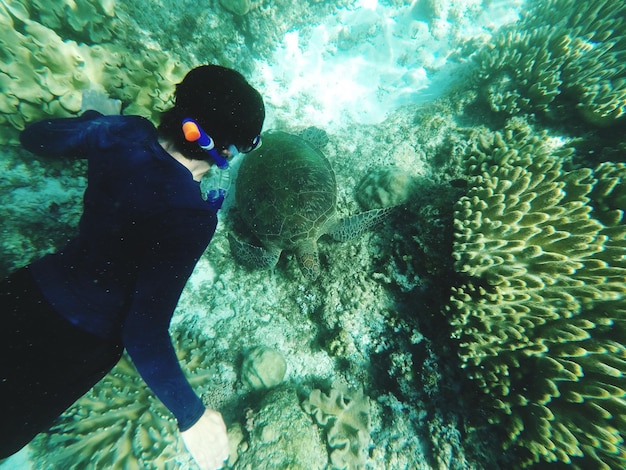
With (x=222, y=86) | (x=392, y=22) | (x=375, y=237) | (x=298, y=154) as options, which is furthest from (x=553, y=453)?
(x=392, y=22)

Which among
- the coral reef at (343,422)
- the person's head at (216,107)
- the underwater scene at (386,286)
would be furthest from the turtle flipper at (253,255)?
the person's head at (216,107)

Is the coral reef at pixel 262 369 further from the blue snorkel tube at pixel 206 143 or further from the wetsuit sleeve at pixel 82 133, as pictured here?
the wetsuit sleeve at pixel 82 133

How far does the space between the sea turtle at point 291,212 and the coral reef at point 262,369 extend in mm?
1169

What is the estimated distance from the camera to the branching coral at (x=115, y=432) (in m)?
2.49

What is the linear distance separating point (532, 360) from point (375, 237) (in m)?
2.22

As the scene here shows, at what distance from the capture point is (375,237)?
3893 millimetres

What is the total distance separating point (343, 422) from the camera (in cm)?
322

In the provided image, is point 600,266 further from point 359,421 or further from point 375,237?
point 359,421

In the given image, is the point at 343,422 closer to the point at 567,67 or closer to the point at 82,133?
the point at 82,133

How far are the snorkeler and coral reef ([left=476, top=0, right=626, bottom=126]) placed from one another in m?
5.86

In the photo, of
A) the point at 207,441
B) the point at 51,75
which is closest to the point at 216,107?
the point at 207,441

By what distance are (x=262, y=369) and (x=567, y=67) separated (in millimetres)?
7541

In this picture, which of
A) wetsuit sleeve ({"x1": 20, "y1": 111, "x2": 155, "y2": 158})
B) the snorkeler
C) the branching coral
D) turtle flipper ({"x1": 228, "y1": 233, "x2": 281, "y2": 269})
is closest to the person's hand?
the snorkeler

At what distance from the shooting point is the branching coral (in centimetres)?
249
